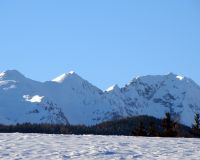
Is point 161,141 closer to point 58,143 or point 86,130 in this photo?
point 58,143

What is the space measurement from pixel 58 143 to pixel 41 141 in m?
1.03

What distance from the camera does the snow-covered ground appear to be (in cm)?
2275

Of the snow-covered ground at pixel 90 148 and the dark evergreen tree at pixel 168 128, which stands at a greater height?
A: the dark evergreen tree at pixel 168 128

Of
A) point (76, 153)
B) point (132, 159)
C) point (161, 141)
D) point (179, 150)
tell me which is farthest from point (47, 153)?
point (161, 141)

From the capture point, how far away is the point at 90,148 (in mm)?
24516

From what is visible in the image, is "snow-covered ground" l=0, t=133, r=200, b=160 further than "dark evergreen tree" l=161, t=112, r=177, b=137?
No

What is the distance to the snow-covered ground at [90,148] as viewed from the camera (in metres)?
22.8

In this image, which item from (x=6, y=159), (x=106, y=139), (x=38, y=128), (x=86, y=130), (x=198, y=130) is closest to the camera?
(x=6, y=159)

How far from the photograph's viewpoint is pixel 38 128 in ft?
158

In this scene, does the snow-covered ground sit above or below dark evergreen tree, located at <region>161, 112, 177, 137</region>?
below

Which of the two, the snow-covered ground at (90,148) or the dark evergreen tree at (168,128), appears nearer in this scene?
the snow-covered ground at (90,148)

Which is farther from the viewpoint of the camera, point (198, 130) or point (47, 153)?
point (198, 130)

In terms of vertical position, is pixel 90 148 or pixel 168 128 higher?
pixel 168 128

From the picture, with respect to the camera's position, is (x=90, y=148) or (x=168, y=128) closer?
(x=90, y=148)
